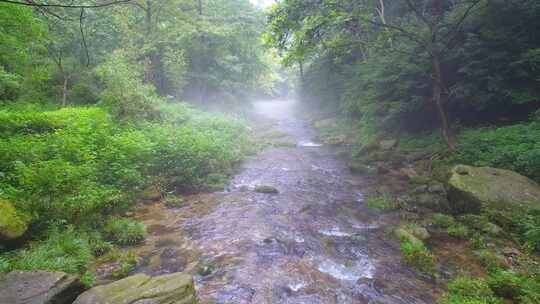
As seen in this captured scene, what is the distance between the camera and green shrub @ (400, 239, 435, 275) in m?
5.74

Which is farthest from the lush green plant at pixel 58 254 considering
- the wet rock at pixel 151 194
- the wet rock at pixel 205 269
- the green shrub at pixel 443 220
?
the green shrub at pixel 443 220

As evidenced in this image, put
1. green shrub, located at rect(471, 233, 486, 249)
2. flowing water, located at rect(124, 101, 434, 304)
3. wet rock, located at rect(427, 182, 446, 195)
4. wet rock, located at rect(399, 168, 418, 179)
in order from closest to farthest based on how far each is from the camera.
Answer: flowing water, located at rect(124, 101, 434, 304)
green shrub, located at rect(471, 233, 486, 249)
wet rock, located at rect(427, 182, 446, 195)
wet rock, located at rect(399, 168, 418, 179)

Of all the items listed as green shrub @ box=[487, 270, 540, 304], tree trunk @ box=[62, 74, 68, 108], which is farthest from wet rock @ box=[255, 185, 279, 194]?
tree trunk @ box=[62, 74, 68, 108]

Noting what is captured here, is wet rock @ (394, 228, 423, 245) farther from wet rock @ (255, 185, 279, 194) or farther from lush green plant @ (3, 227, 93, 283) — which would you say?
lush green plant @ (3, 227, 93, 283)

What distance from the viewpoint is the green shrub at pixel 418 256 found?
574 centimetres

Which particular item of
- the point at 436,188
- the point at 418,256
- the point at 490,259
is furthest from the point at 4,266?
the point at 436,188

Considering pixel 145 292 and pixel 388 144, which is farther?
pixel 388 144

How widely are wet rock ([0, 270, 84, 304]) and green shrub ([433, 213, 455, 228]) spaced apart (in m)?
7.87

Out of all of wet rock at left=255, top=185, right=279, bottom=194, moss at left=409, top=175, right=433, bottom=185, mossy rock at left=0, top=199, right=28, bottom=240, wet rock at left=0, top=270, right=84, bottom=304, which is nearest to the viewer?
wet rock at left=0, top=270, right=84, bottom=304

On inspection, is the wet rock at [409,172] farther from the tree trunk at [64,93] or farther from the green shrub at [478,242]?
the tree trunk at [64,93]

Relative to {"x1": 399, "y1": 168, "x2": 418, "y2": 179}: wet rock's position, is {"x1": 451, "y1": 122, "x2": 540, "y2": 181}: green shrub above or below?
above

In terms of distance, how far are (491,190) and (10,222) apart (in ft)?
34.4

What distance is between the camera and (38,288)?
12.1 ft

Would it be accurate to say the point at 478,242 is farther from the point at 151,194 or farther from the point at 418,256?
the point at 151,194
